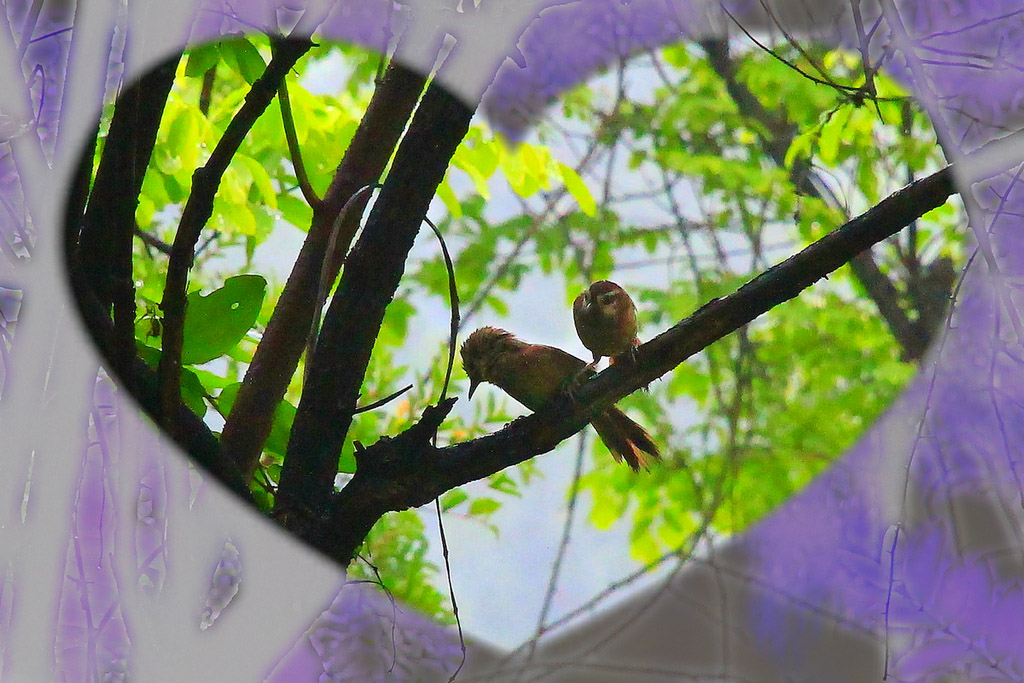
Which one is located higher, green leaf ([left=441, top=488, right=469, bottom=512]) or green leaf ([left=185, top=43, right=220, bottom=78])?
green leaf ([left=185, top=43, right=220, bottom=78])

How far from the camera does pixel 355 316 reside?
547 mm

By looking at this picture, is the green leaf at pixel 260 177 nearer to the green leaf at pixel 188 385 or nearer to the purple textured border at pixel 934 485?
the purple textured border at pixel 934 485

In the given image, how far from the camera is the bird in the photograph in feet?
2.57

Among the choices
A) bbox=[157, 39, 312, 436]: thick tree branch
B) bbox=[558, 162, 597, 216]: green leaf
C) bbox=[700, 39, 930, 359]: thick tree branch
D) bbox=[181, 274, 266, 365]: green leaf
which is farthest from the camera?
bbox=[700, 39, 930, 359]: thick tree branch

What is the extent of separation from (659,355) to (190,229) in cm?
26

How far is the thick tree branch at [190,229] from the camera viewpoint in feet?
Answer: 1.62

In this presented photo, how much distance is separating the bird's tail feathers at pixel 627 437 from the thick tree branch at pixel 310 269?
0.24 m

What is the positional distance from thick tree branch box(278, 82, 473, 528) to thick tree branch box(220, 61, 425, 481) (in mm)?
96

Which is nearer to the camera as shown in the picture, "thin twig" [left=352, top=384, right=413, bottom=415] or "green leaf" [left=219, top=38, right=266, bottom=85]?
"thin twig" [left=352, top=384, right=413, bottom=415]

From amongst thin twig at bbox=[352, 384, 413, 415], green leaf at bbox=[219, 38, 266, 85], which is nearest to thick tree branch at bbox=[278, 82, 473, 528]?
thin twig at bbox=[352, 384, 413, 415]

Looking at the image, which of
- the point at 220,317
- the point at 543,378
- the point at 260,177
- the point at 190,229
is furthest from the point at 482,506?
the point at 190,229

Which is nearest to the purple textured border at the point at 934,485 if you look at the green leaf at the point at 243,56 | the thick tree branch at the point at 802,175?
the green leaf at the point at 243,56

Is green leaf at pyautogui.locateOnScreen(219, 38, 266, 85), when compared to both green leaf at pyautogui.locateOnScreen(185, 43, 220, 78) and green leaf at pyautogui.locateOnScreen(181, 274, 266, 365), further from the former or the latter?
green leaf at pyautogui.locateOnScreen(181, 274, 266, 365)

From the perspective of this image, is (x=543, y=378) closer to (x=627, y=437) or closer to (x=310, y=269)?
(x=627, y=437)
